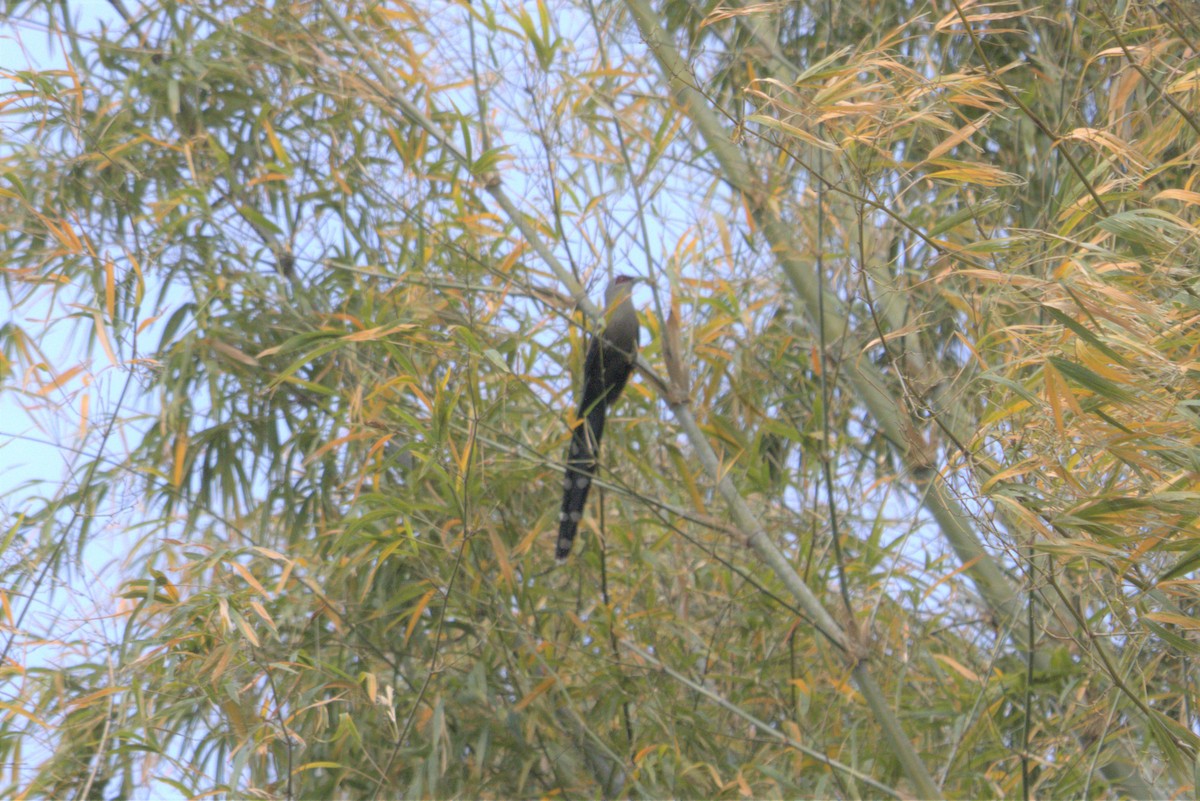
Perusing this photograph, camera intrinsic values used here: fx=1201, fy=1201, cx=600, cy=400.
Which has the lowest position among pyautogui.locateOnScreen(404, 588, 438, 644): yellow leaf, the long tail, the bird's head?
pyautogui.locateOnScreen(404, 588, 438, 644): yellow leaf

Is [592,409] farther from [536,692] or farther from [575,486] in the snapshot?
[536,692]

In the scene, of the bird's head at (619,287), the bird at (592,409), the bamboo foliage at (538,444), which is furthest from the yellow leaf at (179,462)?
the bird's head at (619,287)

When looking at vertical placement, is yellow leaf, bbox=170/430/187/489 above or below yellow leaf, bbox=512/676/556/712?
above

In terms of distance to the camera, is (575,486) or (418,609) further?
(575,486)

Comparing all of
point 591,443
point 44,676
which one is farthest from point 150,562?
point 591,443

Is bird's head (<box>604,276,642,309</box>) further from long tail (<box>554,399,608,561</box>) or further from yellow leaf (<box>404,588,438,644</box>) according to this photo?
yellow leaf (<box>404,588,438,644</box>)

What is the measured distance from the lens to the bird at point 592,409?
2.56 metres

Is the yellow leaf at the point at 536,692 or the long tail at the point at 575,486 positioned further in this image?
the long tail at the point at 575,486

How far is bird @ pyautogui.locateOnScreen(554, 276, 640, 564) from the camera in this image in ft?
8.41

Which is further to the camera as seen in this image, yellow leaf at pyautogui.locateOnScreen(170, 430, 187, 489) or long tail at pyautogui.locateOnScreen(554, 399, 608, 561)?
yellow leaf at pyautogui.locateOnScreen(170, 430, 187, 489)

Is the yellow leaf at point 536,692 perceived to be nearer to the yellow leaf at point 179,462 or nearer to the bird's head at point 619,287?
the yellow leaf at point 179,462

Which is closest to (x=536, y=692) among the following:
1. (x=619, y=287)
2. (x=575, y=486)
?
(x=575, y=486)

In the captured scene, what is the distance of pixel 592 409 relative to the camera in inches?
104

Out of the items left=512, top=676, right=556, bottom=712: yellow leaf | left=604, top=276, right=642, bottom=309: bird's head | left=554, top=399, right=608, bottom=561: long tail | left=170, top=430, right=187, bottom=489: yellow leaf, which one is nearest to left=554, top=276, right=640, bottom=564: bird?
left=554, top=399, right=608, bottom=561: long tail
